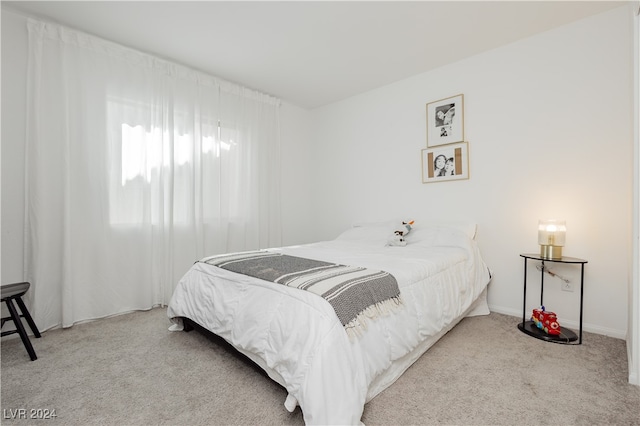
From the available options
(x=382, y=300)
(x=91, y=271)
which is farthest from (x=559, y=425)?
(x=91, y=271)

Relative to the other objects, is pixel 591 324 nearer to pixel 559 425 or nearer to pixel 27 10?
pixel 559 425

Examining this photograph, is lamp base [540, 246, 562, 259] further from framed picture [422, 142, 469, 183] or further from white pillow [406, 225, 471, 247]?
framed picture [422, 142, 469, 183]

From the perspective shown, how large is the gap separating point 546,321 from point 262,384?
7.12 ft

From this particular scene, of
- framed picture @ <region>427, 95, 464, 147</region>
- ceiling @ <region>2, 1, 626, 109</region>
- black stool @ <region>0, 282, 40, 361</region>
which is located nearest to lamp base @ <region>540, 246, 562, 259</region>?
framed picture @ <region>427, 95, 464, 147</region>

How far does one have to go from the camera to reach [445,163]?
320 centimetres

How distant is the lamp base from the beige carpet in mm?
640

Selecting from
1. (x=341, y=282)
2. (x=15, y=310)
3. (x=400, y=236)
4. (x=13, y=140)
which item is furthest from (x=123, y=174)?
(x=400, y=236)

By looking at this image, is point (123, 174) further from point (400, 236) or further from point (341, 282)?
point (400, 236)

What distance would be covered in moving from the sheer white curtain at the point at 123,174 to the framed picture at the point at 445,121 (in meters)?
2.12

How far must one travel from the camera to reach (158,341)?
2234 millimetres

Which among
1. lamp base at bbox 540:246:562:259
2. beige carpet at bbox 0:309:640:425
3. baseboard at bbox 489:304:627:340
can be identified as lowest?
beige carpet at bbox 0:309:640:425

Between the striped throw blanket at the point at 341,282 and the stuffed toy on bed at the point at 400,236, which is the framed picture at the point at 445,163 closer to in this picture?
the stuffed toy on bed at the point at 400,236

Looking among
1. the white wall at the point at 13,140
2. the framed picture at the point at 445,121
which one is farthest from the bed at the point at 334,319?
the white wall at the point at 13,140

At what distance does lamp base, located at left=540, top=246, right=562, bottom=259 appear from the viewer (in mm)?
2377
